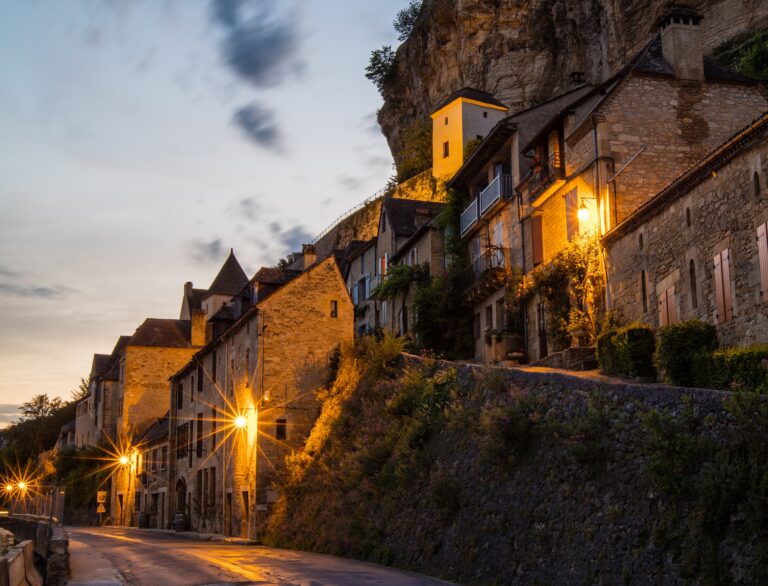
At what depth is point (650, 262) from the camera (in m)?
21.9

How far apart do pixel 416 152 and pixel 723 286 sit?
53.4m

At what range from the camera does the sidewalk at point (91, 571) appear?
1641 cm

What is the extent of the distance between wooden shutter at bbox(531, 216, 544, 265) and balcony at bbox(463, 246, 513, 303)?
2244 mm

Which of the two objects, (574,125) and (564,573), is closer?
(564,573)

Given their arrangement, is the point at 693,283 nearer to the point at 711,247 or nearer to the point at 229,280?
the point at 711,247

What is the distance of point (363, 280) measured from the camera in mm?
52156

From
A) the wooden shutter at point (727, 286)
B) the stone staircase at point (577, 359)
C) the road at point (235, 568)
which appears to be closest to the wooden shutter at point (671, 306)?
the wooden shutter at point (727, 286)

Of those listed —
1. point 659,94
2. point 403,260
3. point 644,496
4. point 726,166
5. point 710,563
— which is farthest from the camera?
point 403,260

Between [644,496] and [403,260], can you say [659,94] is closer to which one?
[644,496]

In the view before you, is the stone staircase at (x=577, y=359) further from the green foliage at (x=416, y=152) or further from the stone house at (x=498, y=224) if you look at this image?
the green foliage at (x=416, y=152)

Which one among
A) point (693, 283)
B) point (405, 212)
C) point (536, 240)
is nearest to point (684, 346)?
point (693, 283)

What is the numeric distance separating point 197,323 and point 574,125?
36.4 metres

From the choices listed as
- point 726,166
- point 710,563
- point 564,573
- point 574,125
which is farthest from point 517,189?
point 710,563

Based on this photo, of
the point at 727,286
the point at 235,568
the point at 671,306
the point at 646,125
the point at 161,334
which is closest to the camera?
the point at 727,286
